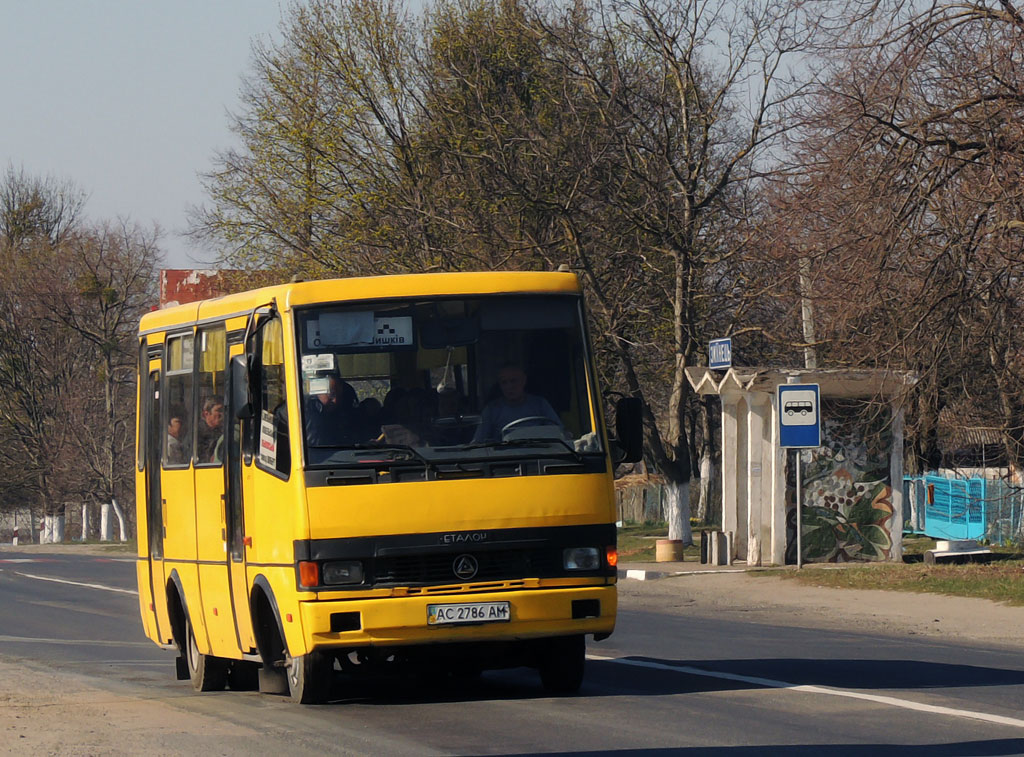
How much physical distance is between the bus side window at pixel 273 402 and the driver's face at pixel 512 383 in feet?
4.42

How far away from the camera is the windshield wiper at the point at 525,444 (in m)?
9.95

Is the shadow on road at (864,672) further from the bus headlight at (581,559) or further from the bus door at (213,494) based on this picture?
the bus door at (213,494)

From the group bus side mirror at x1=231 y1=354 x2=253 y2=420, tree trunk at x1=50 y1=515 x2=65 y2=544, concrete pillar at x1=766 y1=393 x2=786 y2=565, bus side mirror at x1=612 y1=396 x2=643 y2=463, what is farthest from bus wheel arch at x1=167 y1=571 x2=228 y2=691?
tree trunk at x1=50 y1=515 x2=65 y2=544

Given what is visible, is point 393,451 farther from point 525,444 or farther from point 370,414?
point 525,444

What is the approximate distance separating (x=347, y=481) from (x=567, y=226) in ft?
75.3

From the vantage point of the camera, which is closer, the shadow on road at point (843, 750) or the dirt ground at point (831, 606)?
the shadow on road at point (843, 750)

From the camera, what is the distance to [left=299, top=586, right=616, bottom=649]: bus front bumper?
31.7 ft

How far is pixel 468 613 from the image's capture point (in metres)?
9.75

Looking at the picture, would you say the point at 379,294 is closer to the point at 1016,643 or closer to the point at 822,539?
the point at 1016,643

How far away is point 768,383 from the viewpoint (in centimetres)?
2481

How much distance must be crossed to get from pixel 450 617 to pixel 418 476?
2.82ft

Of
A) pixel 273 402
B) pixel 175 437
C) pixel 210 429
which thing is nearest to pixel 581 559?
pixel 273 402

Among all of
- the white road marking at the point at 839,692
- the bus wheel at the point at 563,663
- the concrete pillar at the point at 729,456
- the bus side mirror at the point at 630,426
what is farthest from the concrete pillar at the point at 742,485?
the bus side mirror at the point at 630,426

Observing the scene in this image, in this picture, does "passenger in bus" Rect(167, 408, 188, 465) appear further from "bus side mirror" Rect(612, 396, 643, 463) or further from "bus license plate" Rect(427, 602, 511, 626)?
"bus side mirror" Rect(612, 396, 643, 463)
